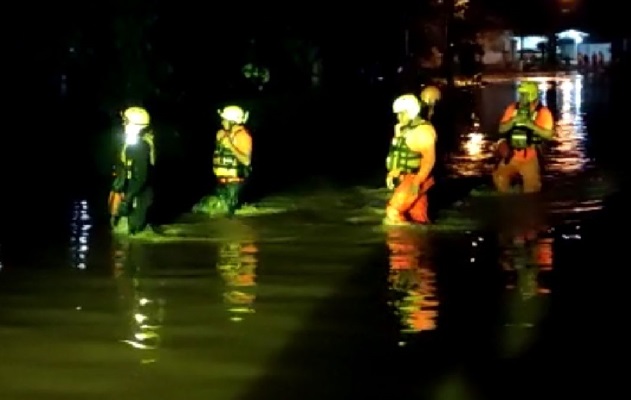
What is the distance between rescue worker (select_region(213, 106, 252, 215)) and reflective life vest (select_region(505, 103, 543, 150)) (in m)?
4.09

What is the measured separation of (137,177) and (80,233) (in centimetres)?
149

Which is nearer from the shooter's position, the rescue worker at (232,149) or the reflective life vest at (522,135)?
the rescue worker at (232,149)

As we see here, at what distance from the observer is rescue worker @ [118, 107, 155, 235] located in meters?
15.8

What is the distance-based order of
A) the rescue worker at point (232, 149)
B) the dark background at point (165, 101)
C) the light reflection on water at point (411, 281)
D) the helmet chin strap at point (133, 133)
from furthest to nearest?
the dark background at point (165, 101), the rescue worker at point (232, 149), the helmet chin strap at point (133, 133), the light reflection on water at point (411, 281)

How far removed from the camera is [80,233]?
17000mm

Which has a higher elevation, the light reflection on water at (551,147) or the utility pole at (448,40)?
the utility pole at (448,40)

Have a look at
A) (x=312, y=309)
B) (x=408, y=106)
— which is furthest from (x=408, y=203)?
(x=312, y=309)

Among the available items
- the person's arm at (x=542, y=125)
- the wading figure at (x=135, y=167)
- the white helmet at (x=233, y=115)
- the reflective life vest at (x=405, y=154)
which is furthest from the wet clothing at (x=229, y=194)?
the person's arm at (x=542, y=125)

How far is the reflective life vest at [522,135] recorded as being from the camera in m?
20.3

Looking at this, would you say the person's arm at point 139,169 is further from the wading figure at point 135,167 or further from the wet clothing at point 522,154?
the wet clothing at point 522,154

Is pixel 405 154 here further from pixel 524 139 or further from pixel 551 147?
pixel 551 147

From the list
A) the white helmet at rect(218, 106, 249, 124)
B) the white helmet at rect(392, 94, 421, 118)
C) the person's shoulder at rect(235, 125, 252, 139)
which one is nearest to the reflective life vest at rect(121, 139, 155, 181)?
the white helmet at rect(218, 106, 249, 124)

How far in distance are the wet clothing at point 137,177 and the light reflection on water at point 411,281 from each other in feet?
8.51

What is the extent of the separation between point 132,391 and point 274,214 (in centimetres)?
927
